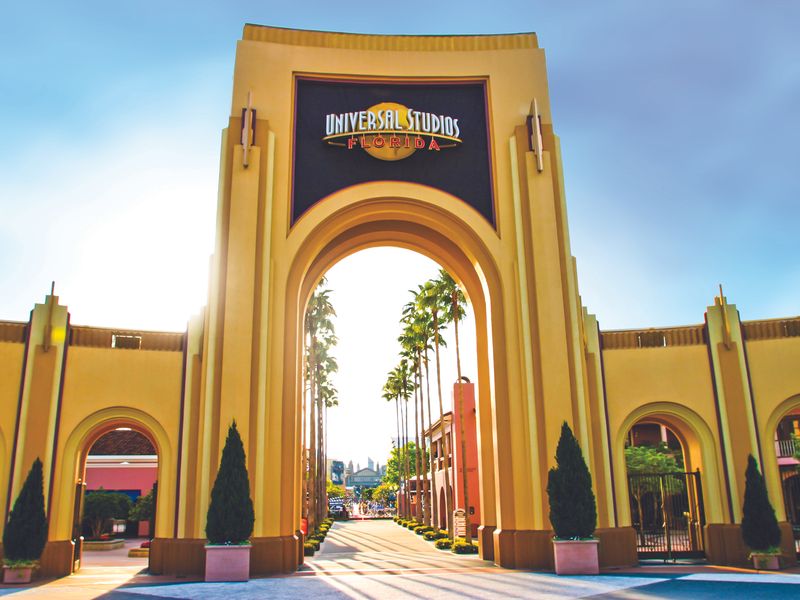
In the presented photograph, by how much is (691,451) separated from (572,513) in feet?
21.9

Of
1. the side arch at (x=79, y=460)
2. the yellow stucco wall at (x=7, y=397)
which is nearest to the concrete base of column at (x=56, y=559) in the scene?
the side arch at (x=79, y=460)

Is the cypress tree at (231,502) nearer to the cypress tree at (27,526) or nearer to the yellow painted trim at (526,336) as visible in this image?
the cypress tree at (27,526)

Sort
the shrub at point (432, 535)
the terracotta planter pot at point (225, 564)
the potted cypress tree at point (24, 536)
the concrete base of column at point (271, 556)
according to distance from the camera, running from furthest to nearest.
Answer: the shrub at point (432, 535) → the concrete base of column at point (271, 556) → the potted cypress tree at point (24, 536) → the terracotta planter pot at point (225, 564)

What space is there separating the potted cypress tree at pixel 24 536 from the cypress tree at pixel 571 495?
1528cm

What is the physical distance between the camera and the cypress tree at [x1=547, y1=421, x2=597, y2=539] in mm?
19766

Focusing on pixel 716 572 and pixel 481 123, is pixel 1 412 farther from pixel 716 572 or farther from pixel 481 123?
pixel 716 572

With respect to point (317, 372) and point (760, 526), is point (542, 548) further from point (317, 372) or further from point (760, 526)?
point (317, 372)

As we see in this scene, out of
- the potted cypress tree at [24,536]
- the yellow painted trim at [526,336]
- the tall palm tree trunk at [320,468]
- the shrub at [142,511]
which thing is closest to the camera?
the potted cypress tree at [24,536]

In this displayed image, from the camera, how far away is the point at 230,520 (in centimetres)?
1928

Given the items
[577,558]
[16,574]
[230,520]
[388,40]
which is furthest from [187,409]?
[388,40]

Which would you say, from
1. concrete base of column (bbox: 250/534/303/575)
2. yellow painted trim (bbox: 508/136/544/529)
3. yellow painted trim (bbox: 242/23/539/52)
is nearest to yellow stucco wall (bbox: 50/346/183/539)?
concrete base of column (bbox: 250/534/303/575)

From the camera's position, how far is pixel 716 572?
19.6 meters

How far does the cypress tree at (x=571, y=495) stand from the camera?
19.8 m

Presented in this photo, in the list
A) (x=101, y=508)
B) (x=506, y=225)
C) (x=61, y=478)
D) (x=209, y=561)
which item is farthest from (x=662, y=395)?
(x=101, y=508)
